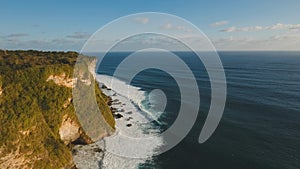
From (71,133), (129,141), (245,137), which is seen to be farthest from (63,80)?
(245,137)

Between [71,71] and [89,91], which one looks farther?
[89,91]

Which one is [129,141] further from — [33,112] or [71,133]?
[33,112]

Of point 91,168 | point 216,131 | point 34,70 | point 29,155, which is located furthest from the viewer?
point 216,131

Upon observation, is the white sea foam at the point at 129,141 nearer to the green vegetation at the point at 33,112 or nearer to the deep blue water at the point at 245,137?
the deep blue water at the point at 245,137

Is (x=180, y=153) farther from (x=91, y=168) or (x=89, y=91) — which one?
(x=89, y=91)

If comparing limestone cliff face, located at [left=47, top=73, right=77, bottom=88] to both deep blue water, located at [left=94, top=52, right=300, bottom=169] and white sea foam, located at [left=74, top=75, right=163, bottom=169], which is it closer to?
white sea foam, located at [left=74, top=75, right=163, bottom=169]

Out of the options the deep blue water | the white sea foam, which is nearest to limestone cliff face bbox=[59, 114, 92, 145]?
the white sea foam

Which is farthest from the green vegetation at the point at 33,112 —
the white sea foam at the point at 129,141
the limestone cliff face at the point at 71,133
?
the white sea foam at the point at 129,141

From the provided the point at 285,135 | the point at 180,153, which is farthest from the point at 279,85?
the point at 180,153

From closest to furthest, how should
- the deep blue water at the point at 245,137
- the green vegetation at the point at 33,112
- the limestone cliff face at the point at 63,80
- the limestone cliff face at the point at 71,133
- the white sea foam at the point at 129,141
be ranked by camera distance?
1. the green vegetation at the point at 33,112
2. the deep blue water at the point at 245,137
3. the white sea foam at the point at 129,141
4. the limestone cliff face at the point at 63,80
5. the limestone cliff face at the point at 71,133
